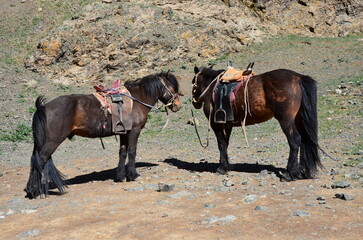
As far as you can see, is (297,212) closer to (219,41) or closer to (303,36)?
(219,41)

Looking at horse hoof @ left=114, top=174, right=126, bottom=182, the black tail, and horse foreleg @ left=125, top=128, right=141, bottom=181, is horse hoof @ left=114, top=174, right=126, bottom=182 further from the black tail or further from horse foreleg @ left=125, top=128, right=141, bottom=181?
the black tail

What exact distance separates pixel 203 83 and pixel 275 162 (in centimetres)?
251

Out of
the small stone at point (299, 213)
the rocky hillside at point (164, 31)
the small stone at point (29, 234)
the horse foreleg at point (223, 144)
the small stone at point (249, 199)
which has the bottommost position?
the small stone at point (29, 234)

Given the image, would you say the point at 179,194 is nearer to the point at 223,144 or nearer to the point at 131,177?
the point at 131,177

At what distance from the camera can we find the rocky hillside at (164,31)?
25641 mm

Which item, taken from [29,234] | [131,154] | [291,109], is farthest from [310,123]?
[29,234]

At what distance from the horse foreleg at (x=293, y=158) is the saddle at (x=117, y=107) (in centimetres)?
325

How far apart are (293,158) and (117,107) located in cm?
373

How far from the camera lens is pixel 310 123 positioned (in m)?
7.80

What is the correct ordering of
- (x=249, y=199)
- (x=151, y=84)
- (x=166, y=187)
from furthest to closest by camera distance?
(x=151, y=84) → (x=166, y=187) → (x=249, y=199)

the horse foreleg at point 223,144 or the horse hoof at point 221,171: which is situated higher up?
the horse foreleg at point 223,144

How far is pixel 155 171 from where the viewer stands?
9602 mm

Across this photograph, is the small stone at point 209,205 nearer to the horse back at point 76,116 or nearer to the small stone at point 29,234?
the small stone at point 29,234

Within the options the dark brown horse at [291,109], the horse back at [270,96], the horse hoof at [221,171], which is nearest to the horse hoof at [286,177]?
the dark brown horse at [291,109]
